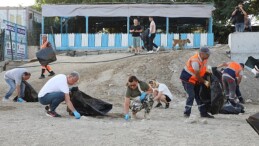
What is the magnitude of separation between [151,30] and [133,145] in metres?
13.7

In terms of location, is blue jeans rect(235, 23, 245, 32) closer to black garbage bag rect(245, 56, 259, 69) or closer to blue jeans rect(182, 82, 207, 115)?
black garbage bag rect(245, 56, 259, 69)

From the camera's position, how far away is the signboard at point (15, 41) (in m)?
24.0

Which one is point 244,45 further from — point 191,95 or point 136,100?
point 136,100

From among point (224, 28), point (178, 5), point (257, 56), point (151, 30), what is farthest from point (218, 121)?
point (224, 28)

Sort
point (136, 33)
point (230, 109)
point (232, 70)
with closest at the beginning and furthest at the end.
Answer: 1. point (230, 109)
2. point (232, 70)
3. point (136, 33)

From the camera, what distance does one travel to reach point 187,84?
10.5 meters

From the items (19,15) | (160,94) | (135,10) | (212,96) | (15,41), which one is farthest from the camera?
(19,15)

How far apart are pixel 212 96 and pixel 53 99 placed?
3329mm

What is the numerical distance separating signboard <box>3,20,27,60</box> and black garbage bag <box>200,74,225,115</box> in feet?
49.5

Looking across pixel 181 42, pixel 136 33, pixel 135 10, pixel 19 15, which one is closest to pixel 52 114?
pixel 136 33

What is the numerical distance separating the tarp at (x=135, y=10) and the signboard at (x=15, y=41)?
166 centimetres

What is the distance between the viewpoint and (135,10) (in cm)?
2545

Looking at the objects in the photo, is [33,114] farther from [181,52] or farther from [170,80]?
[181,52]

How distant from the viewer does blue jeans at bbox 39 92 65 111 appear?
1013cm
